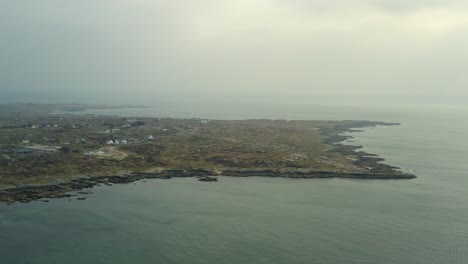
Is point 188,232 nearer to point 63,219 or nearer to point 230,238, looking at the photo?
point 230,238

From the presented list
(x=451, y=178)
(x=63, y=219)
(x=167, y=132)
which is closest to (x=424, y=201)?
(x=451, y=178)

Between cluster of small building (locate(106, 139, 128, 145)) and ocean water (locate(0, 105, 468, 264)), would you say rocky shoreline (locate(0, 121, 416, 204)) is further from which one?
cluster of small building (locate(106, 139, 128, 145))

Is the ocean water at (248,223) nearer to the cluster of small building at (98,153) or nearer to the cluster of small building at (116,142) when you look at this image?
the cluster of small building at (98,153)

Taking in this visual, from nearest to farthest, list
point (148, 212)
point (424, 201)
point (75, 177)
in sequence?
point (148, 212)
point (424, 201)
point (75, 177)

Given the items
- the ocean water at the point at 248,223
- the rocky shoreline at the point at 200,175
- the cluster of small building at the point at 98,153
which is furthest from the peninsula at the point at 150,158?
the ocean water at the point at 248,223

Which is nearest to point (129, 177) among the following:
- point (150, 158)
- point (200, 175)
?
point (150, 158)
